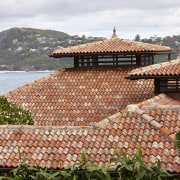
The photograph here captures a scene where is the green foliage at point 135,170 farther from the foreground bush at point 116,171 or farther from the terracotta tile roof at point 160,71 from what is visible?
the terracotta tile roof at point 160,71

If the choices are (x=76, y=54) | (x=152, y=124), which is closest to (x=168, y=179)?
(x=152, y=124)

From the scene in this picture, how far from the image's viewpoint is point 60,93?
2641 centimetres

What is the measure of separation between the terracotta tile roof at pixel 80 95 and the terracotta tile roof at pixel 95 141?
6.70 m

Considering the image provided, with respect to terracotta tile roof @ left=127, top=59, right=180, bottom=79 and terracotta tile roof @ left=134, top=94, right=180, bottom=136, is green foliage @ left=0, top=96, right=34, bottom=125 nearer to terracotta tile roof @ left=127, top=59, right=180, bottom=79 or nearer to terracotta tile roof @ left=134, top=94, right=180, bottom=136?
terracotta tile roof @ left=127, top=59, right=180, bottom=79

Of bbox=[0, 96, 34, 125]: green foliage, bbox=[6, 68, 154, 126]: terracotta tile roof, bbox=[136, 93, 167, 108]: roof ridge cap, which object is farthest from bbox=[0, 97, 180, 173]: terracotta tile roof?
bbox=[6, 68, 154, 126]: terracotta tile roof

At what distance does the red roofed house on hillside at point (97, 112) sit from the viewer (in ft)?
50.2

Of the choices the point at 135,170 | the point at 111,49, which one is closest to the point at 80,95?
the point at 111,49

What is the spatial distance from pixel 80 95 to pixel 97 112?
227cm

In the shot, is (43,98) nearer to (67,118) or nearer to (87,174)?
(67,118)

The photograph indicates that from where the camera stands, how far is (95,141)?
15.9 metres

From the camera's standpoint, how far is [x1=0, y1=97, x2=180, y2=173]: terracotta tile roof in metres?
14.9

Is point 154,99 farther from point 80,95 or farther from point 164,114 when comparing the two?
point 80,95

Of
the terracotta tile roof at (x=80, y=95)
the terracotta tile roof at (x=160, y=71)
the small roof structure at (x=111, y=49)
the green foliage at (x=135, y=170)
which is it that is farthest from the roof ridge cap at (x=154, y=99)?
the small roof structure at (x=111, y=49)

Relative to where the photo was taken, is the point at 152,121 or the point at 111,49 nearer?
the point at 152,121
